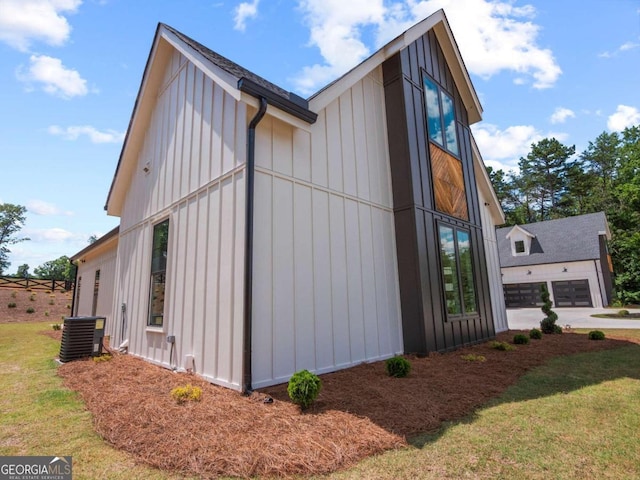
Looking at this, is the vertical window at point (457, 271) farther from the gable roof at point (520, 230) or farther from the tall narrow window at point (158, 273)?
the gable roof at point (520, 230)

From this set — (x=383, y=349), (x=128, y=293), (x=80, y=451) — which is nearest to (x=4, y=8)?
(x=128, y=293)

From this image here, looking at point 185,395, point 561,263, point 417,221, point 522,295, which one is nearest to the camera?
point 185,395

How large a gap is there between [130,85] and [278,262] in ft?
24.1

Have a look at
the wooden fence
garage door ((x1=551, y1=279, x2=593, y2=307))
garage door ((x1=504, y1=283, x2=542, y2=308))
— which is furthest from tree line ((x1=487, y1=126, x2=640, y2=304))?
the wooden fence

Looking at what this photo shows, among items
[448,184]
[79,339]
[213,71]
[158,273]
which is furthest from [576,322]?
[79,339]

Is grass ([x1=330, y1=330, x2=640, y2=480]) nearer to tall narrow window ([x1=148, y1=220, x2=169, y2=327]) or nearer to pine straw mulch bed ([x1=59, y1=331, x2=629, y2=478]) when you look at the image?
pine straw mulch bed ([x1=59, y1=331, x2=629, y2=478])

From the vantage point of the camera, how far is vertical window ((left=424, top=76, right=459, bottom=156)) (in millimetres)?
8641

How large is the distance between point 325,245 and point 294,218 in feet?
2.61

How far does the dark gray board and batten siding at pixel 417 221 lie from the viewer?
6.82 m

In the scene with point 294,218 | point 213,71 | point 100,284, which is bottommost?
point 100,284

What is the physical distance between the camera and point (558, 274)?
890 inches

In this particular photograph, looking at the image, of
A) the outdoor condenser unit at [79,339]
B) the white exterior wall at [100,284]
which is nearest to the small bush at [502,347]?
the outdoor condenser unit at [79,339]

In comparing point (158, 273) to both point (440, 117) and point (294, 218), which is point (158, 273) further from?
point (440, 117)

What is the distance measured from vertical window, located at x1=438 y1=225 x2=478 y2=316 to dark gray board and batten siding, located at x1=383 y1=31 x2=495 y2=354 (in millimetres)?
229
